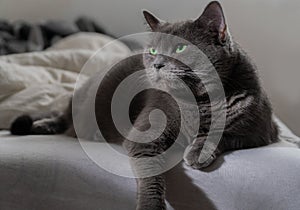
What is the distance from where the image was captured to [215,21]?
108 cm

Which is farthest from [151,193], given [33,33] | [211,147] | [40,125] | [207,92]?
[33,33]

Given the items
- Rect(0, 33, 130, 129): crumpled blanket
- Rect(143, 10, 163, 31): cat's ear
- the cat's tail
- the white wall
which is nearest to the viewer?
Rect(143, 10, 163, 31): cat's ear

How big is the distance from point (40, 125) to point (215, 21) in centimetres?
63

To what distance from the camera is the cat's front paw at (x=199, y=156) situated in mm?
1032

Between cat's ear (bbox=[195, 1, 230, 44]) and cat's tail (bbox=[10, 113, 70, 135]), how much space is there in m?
0.58

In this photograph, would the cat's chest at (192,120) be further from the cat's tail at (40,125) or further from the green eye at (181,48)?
the cat's tail at (40,125)

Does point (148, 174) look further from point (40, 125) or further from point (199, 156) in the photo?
point (40, 125)

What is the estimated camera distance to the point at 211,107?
1.11 meters

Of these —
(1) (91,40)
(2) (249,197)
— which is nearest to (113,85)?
(2) (249,197)

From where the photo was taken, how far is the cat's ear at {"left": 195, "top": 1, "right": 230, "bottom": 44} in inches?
42.1

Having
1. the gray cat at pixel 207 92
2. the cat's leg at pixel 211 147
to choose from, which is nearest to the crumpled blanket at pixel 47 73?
the gray cat at pixel 207 92

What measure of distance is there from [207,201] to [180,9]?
1.47m

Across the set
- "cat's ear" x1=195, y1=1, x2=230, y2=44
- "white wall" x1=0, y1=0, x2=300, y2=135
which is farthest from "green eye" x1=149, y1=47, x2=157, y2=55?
"white wall" x1=0, y1=0, x2=300, y2=135

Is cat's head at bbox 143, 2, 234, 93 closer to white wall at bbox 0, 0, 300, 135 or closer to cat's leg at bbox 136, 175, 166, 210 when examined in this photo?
cat's leg at bbox 136, 175, 166, 210
